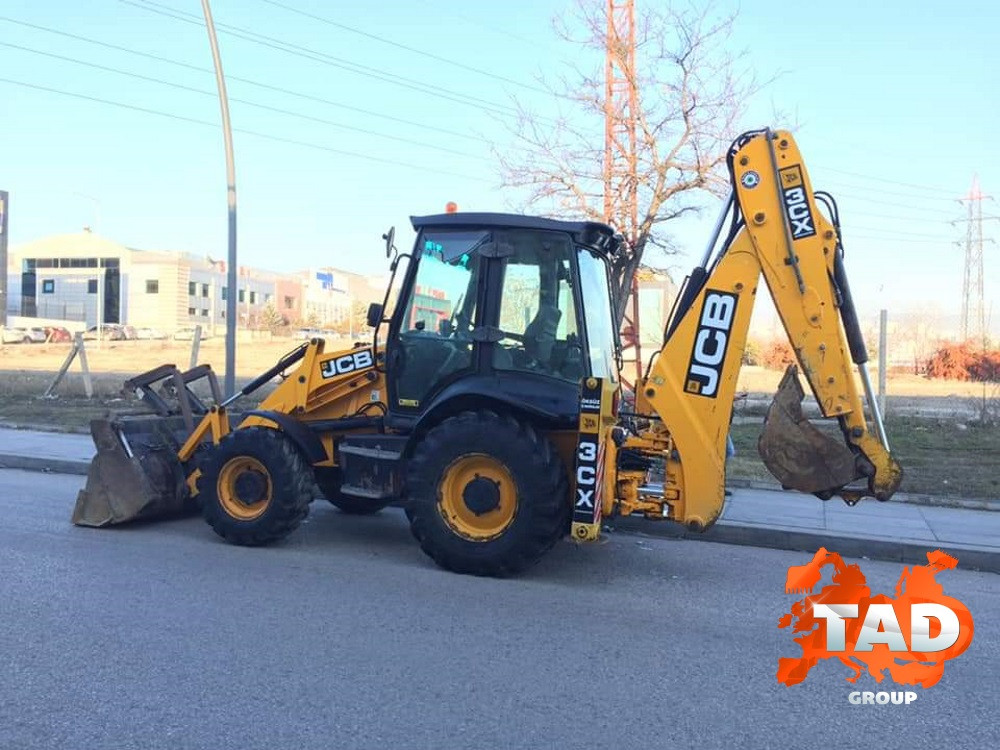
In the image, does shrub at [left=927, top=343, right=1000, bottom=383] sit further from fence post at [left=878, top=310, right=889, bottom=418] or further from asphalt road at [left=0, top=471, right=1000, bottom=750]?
asphalt road at [left=0, top=471, right=1000, bottom=750]

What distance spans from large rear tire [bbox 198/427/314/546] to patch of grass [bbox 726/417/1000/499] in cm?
534

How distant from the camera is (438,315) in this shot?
722 cm

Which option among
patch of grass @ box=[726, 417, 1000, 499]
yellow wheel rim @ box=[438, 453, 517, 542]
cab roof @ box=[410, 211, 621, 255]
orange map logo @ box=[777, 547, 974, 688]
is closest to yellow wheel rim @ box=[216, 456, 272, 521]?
yellow wheel rim @ box=[438, 453, 517, 542]

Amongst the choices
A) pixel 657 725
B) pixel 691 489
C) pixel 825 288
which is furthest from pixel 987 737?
pixel 825 288

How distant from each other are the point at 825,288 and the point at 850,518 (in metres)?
3.80

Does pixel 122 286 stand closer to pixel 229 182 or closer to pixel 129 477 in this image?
pixel 229 182

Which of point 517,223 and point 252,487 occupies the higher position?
point 517,223

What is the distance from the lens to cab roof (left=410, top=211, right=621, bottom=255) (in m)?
6.96

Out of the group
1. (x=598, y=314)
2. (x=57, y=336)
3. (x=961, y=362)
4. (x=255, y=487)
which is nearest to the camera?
(x=598, y=314)

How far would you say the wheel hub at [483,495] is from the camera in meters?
6.73

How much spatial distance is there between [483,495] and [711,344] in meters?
2.04

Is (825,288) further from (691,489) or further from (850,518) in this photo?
Result: (850,518)

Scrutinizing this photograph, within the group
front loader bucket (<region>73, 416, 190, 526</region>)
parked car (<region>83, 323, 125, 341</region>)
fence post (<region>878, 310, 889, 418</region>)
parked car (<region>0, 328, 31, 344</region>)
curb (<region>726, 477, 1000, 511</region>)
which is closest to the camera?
front loader bucket (<region>73, 416, 190, 526</region>)

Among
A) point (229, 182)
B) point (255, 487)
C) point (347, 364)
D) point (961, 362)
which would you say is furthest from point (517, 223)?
point (961, 362)
